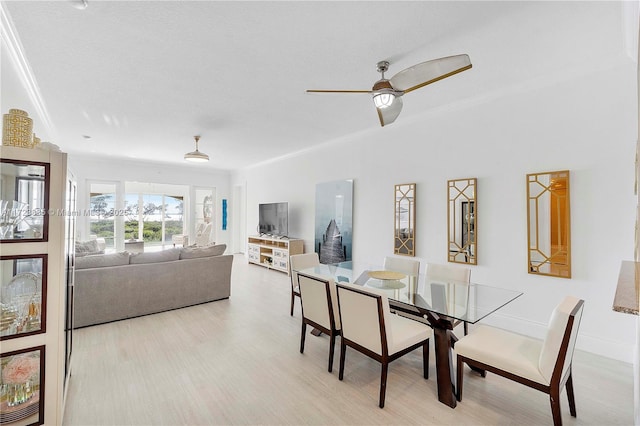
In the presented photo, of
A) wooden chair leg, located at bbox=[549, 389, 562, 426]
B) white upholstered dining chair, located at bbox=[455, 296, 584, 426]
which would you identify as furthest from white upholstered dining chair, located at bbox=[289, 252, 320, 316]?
wooden chair leg, located at bbox=[549, 389, 562, 426]

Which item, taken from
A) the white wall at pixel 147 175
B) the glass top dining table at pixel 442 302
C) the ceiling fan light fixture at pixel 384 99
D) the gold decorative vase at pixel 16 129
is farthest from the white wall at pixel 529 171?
the white wall at pixel 147 175

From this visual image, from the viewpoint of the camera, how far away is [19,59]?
2.55 meters

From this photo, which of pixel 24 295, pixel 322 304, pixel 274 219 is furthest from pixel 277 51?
pixel 274 219

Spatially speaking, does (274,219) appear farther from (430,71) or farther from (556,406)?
(556,406)

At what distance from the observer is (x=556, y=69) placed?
2.75 metres

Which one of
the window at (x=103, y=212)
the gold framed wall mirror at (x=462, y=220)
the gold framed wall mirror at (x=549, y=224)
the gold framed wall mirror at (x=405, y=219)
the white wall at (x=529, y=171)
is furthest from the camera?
the window at (x=103, y=212)

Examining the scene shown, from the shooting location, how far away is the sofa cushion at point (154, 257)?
12.1 ft

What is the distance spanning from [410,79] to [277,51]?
113 centimetres

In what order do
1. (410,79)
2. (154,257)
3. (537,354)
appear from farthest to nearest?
(154,257)
(410,79)
(537,354)

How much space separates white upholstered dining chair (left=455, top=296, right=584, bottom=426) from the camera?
1607 millimetres

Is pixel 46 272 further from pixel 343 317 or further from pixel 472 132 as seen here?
pixel 472 132

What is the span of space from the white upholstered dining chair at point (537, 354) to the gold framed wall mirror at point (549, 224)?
1.28 meters

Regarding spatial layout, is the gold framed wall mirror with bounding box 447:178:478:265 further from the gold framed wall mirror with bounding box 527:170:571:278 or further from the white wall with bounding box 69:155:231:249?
the white wall with bounding box 69:155:231:249

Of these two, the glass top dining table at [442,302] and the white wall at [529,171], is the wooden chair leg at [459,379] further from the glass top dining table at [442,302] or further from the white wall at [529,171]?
the white wall at [529,171]
